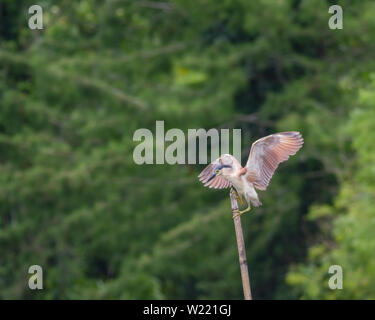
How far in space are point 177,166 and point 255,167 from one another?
12237 mm

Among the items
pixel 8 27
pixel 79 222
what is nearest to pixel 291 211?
pixel 79 222

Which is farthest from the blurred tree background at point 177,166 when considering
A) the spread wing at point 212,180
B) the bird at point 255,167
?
the bird at point 255,167

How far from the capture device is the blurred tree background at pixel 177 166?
15875 mm

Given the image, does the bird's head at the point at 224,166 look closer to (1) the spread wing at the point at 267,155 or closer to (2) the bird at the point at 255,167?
(2) the bird at the point at 255,167

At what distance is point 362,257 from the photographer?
1258 cm

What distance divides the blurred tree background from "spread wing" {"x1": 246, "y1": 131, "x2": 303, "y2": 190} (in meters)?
10.5

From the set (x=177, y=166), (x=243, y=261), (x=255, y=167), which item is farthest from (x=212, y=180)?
(x=177, y=166)

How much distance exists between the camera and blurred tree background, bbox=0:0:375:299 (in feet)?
52.1

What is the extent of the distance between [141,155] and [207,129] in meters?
1.40

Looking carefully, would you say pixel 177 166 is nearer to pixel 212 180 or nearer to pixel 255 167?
pixel 212 180

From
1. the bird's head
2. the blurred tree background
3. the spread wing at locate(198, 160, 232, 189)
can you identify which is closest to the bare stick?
the bird's head

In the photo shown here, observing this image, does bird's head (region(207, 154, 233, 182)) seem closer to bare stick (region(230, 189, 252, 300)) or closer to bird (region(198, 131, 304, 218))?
bird (region(198, 131, 304, 218))

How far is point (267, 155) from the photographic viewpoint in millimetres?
4668
